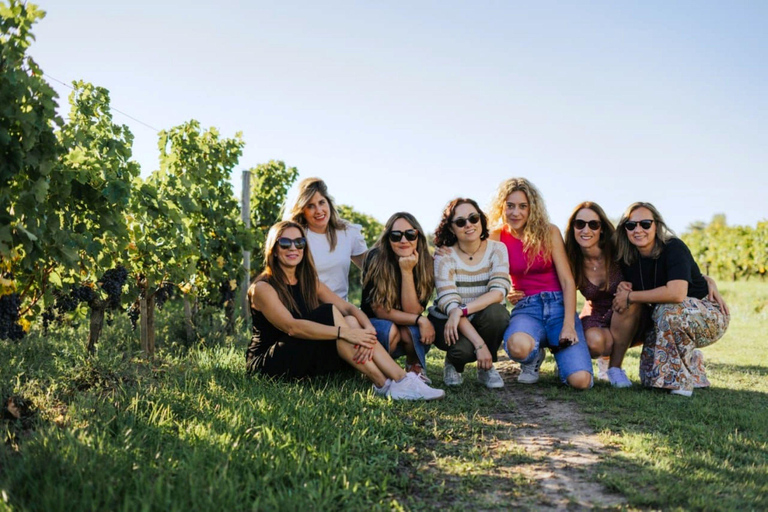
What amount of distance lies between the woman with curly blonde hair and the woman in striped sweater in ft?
0.57

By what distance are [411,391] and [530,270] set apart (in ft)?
4.94

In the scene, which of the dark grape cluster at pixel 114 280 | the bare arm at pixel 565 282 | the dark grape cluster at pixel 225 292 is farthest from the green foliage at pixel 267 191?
the bare arm at pixel 565 282

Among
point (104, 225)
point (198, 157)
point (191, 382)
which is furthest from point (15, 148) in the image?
point (198, 157)

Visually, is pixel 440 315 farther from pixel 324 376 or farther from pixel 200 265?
pixel 200 265

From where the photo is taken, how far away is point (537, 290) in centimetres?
499

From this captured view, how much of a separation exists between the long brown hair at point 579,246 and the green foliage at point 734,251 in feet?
48.3

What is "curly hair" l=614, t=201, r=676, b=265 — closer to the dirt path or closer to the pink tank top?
the pink tank top

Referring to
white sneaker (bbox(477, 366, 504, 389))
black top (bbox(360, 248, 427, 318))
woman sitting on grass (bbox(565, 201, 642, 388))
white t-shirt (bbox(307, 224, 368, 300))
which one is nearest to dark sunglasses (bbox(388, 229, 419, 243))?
black top (bbox(360, 248, 427, 318))

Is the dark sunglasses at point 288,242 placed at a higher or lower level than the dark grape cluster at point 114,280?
higher

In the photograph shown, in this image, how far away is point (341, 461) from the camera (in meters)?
2.93

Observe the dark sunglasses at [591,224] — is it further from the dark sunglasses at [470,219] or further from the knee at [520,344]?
the knee at [520,344]

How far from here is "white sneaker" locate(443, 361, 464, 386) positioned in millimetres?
4898

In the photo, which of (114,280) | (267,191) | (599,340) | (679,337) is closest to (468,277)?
(599,340)

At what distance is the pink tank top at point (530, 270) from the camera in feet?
16.2
